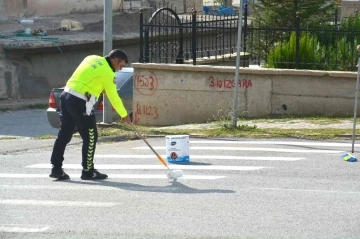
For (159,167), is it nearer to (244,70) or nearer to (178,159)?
(178,159)

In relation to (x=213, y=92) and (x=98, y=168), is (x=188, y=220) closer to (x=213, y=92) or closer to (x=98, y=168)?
(x=98, y=168)

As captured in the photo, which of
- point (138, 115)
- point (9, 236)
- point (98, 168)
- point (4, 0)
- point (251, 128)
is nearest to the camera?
point (9, 236)

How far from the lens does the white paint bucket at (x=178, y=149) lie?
12148 mm

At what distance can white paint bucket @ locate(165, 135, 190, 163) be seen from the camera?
12148 millimetres

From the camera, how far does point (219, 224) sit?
869 cm

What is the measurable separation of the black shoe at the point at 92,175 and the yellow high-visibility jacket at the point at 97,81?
823 mm

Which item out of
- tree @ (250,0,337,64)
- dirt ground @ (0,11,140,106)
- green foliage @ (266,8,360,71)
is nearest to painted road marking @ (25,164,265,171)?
green foliage @ (266,8,360,71)

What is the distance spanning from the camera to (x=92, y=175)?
11.2 metres

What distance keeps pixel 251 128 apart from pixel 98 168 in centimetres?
392

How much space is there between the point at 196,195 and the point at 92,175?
1738 millimetres

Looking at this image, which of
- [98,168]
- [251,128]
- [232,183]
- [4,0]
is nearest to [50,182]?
[98,168]

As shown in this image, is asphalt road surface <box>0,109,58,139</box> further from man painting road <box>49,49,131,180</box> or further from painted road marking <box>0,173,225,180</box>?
man painting road <box>49,49,131,180</box>

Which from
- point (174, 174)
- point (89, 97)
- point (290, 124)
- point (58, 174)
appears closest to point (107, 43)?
point (290, 124)

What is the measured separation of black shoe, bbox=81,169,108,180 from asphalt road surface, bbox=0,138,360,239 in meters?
0.11
